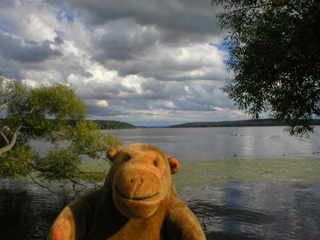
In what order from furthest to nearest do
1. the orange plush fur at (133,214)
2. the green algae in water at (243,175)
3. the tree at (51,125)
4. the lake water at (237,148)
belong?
the lake water at (237,148), the green algae in water at (243,175), the tree at (51,125), the orange plush fur at (133,214)

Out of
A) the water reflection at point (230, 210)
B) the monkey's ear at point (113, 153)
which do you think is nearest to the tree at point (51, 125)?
the water reflection at point (230, 210)

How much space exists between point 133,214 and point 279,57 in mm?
6452

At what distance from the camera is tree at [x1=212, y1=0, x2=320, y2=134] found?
692 cm

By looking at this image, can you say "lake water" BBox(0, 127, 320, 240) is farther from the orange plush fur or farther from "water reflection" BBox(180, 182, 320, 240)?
the orange plush fur

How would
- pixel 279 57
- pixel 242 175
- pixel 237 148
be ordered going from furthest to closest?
pixel 237 148
pixel 242 175
pixel 279 57

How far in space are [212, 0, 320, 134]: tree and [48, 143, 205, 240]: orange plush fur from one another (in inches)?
216

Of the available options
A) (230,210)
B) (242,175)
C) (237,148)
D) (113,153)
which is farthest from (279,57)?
(237,148)

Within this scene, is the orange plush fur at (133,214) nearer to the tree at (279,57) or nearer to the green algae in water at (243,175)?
the tree at (279,57)

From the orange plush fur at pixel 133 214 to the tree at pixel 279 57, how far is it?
5.50m

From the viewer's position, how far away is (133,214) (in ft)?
8.18

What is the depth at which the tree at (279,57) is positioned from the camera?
22.7 ft

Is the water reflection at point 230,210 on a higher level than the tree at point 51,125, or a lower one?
lower

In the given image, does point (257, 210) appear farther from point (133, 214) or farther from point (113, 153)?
point (133, 214)

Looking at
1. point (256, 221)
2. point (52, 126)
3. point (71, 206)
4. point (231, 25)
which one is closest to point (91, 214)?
point (71, 206)
